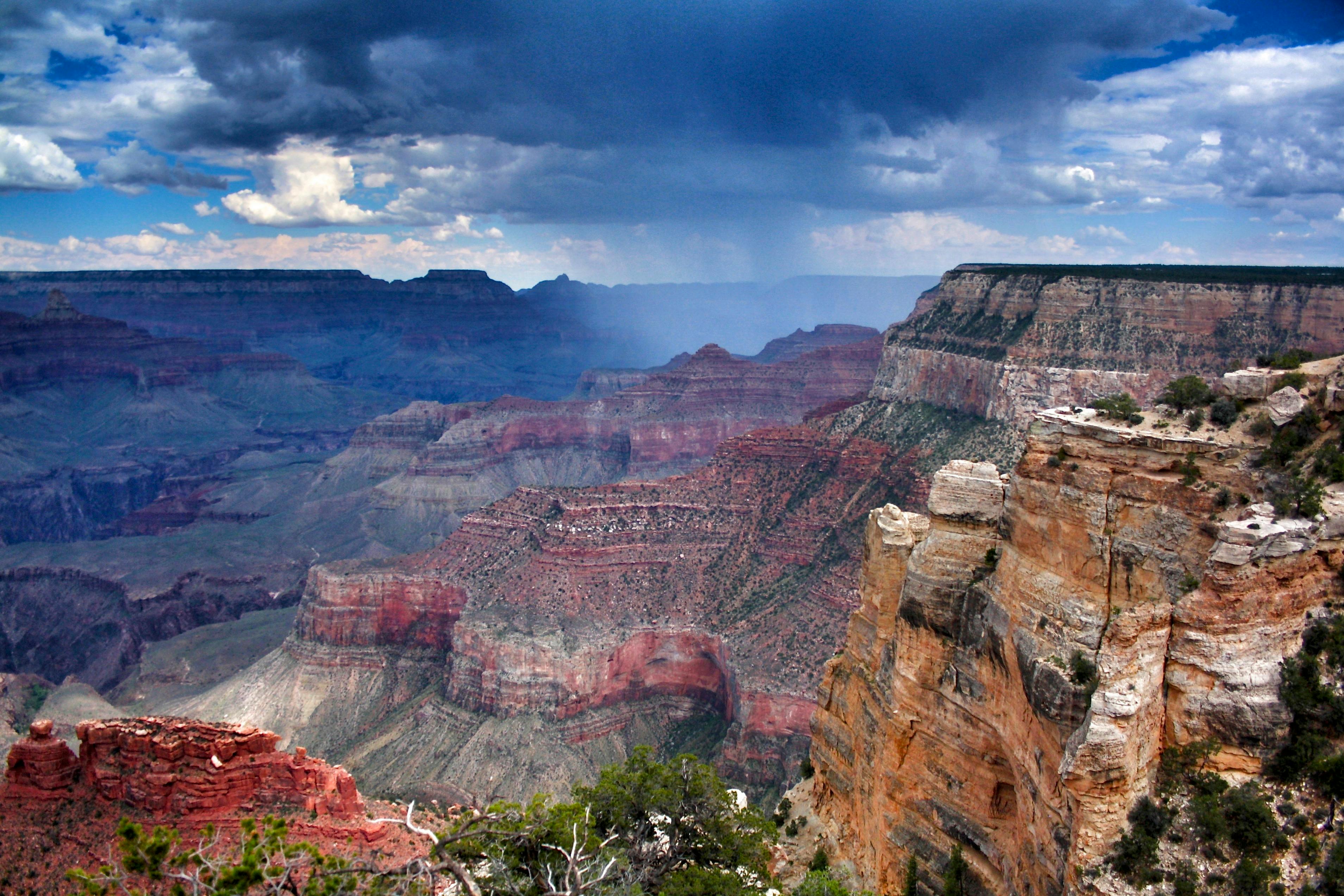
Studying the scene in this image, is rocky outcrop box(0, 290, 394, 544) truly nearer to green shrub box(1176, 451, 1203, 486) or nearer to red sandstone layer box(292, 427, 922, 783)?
red sandstone layer box(292, 427, 922, 783)

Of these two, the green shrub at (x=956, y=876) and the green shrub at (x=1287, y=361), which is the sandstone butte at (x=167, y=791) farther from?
the green shrub at (x=1287, y=361)

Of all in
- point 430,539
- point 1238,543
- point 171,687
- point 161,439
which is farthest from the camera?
point 161,439

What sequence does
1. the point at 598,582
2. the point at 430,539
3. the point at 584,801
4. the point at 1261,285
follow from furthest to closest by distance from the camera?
the point at 430,539 → the point at 598,582 → the point at 1261,285 → the point at 584,801

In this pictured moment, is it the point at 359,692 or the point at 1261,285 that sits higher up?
the point at 1261,285

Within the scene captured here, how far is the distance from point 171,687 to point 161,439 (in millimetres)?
104171

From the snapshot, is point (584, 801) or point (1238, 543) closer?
point (1238, 543)

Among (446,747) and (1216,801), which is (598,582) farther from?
(1216,801)

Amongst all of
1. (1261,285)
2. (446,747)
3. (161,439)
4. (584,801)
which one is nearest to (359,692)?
(446,747)

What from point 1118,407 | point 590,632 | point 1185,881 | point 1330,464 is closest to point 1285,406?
point 1330,464

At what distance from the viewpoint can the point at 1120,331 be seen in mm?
58406

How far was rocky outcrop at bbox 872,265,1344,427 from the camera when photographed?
54594 mm

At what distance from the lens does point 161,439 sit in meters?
160

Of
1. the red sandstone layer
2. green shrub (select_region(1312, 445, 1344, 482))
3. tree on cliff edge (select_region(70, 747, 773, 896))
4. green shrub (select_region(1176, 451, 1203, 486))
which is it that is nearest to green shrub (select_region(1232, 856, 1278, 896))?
green shrub (select_region(1176, 451, 1203, 486))

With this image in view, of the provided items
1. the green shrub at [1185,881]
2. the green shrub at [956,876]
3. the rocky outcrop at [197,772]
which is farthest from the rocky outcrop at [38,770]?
the green shrub at [1185,881]
